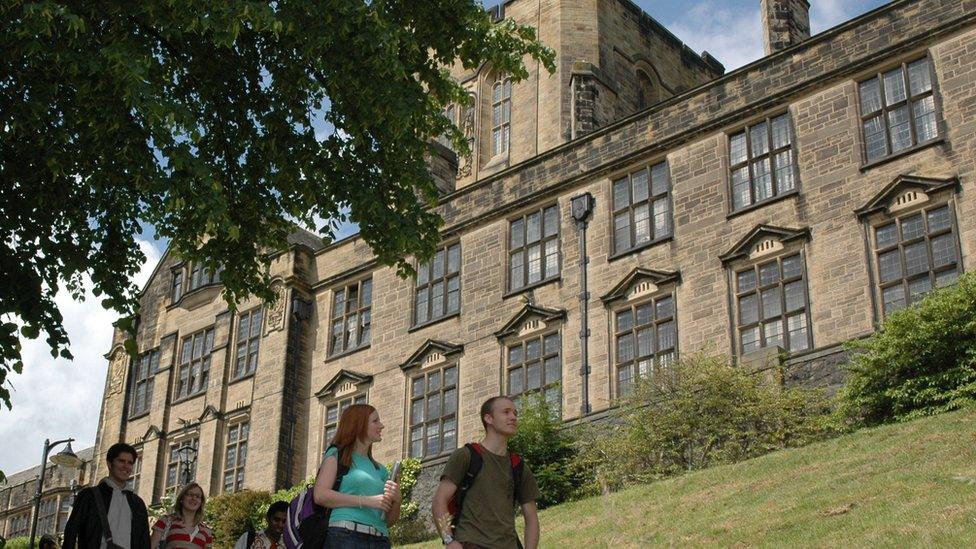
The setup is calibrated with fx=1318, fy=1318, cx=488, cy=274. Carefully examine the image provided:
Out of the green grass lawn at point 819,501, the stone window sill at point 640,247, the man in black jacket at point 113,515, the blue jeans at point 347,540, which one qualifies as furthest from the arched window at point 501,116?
the blue jeans at point 347,540

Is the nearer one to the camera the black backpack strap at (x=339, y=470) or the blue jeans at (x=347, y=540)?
the blue jeans at (x=347, y=540)

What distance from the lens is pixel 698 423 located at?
24.0m

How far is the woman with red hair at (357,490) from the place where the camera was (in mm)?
8648

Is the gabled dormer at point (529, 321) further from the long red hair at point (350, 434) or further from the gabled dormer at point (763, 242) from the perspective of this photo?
the long red hair at point (350, 434)

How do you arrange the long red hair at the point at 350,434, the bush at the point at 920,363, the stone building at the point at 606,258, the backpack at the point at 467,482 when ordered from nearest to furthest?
the long red hair at the point at 350,434
the backpack at the point at 467,482
the bush at the point at 920,363
the stone building at the point at 606,258

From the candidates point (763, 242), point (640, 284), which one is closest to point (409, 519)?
point (640, 284)

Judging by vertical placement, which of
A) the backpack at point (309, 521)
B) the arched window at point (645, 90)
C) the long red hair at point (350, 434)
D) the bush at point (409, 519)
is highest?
the arched window at point (645, 90)

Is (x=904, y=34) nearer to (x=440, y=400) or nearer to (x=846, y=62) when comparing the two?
(x=846, y=62)

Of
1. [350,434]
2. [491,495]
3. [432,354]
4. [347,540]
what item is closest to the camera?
[347,540]

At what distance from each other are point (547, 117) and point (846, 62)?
1325cm

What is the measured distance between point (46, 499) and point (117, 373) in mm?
11985

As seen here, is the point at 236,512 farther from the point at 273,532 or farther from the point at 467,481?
the point at 467,481

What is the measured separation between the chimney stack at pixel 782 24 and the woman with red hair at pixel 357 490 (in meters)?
24.0

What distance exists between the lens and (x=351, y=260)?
116ft
